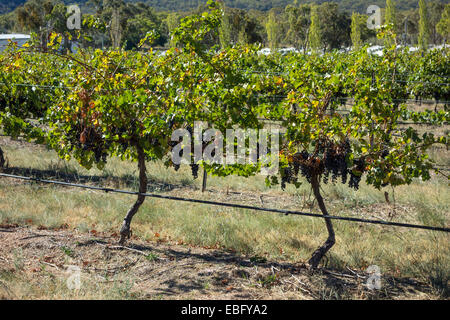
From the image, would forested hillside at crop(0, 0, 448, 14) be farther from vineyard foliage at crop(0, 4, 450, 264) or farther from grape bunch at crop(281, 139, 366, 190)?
grape bunch at crop(281, 139, 366, 190)

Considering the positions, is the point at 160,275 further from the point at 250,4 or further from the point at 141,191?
the point at 250,4

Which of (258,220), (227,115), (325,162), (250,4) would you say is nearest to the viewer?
(325,162)

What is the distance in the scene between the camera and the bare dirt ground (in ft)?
13.3

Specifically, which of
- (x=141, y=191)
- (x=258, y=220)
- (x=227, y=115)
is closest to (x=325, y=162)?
(x=227, y=115)

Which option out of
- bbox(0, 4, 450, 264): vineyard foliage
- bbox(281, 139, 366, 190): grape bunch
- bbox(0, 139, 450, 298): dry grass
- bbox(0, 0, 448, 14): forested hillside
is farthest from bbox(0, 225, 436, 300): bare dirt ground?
bbox(0, 0, 448, 14): forested hillside

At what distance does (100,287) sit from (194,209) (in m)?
2.59

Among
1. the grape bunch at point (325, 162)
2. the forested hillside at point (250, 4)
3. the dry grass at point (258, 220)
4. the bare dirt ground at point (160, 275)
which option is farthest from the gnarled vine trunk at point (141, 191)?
the forested hillside at point (250, 4)

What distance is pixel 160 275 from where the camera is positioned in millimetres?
4508

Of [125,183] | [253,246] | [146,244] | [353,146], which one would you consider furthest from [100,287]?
[125,183]

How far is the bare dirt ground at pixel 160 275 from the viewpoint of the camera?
4.07 meters

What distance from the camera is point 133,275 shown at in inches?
177

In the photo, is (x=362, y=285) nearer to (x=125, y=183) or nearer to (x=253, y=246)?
(x=253, y=246)

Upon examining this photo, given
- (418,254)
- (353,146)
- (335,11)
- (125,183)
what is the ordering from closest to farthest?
(353,146) < (418,254) < (125,183) < (335,11)

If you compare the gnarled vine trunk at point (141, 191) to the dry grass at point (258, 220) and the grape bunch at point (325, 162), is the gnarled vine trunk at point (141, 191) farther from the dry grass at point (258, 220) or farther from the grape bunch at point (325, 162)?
the grape bunch at point (325, 162)
